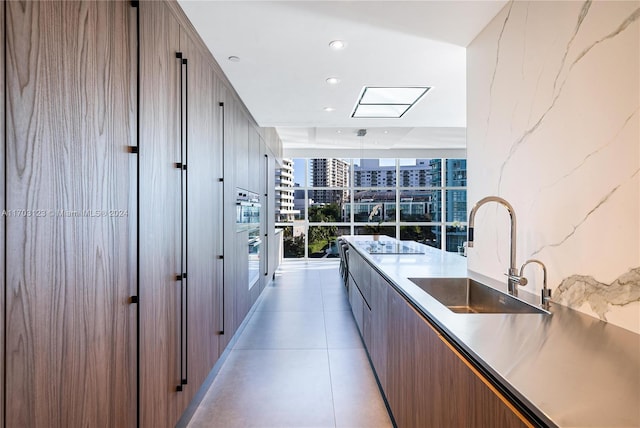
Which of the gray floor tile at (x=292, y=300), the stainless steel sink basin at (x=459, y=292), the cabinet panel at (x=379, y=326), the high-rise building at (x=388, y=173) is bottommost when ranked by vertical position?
the gray floor tile at (x=292, y=300)

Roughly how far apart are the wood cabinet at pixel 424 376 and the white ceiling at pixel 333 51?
1.67 meters

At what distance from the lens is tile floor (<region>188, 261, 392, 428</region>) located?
6.84ft

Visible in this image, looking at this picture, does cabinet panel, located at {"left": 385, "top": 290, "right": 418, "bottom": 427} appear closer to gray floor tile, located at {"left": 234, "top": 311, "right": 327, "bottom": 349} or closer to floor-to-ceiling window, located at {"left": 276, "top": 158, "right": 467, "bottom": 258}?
gray floor tile, located at {"left": 234, "top": 311, "right": 327, "bottom": 349}

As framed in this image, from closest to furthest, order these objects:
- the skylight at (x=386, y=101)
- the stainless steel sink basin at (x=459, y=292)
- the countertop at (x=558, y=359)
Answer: the countertop at (x=558, y=359)
the stainless steel sink basin at (x=459, y=292)
the skylight at (x=386, y=101)

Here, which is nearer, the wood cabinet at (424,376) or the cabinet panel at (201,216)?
the wood cabinet at (424,376)

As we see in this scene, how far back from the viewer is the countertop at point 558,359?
0.66m

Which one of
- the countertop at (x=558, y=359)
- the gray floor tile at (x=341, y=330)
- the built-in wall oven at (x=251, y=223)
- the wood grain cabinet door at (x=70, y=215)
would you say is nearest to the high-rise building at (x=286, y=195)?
the built-in wall oven at (x=251, y=223)

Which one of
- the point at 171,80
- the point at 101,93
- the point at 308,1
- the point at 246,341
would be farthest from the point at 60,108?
the point at 246,341

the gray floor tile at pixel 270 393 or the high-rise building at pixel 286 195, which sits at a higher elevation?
the high-rise building at pixel 286 195

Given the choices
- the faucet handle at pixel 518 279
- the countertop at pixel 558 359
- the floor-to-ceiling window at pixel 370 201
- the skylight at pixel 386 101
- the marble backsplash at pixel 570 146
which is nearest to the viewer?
the countertop at pixel 558 359

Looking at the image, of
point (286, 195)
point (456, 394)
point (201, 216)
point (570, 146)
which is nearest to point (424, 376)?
point (456, 394)

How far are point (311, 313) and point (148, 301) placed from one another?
2854 millimetres

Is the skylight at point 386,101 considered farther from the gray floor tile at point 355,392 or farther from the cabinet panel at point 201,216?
the gray floor tile at point 355,392

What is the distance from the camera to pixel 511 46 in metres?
1.81
